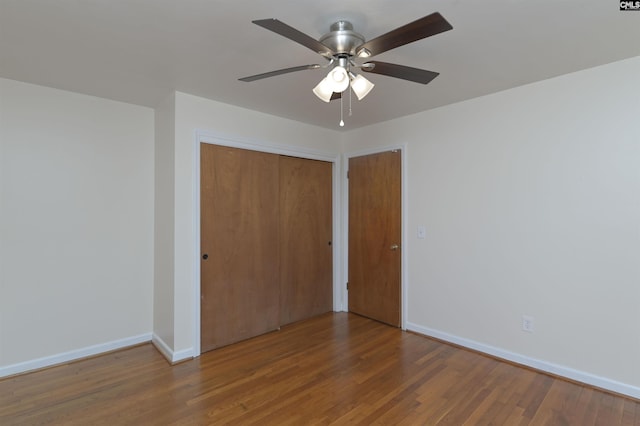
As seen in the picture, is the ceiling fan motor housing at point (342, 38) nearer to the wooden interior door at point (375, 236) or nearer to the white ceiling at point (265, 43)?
the white ceiling at point (265, 43)

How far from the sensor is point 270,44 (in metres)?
1.94

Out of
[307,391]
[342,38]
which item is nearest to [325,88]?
[342,38]

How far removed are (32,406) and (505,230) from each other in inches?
151

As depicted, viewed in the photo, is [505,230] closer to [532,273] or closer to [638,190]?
[532,273]

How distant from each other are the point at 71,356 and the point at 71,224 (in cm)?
116

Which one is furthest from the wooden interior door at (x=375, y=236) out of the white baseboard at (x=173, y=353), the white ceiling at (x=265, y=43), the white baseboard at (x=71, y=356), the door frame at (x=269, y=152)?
the white baseboard at (x=71, y=356)

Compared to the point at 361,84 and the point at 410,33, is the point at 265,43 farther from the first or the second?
the point at 410,33

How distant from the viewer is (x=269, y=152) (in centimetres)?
338

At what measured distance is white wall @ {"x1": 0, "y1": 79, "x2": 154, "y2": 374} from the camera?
248 centimetres

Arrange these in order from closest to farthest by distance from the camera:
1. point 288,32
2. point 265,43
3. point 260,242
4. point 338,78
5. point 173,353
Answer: point 288,32 < point 338,78 < point 265,43 < point 173,353 < point 260,242

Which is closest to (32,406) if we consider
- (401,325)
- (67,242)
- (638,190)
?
(67,242)

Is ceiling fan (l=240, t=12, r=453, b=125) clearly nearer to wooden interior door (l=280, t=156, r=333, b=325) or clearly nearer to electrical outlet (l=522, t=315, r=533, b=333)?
wooden interior door (l=280, t=156, r=333, b=325)

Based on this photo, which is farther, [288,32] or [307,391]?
[307,391]

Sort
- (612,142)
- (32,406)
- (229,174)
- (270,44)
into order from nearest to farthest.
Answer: (270,44), (32,406), (612,142), (229,174)
